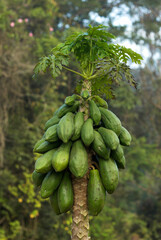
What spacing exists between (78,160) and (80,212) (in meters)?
0.25

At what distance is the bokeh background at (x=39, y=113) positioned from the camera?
672cm

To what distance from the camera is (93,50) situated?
5.03ft

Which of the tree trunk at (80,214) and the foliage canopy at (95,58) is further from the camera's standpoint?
the foliage canopy at (95,58)

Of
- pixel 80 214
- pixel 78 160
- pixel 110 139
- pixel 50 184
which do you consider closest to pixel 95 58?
pixel 110 139

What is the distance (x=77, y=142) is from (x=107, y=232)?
678 cm

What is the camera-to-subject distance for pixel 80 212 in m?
1.36

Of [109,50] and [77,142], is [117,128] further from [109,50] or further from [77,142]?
[109,50]

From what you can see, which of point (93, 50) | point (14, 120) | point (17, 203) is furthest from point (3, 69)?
point (93, 50)

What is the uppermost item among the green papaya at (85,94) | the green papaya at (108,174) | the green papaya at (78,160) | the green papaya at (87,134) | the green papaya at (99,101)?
the green papaya at (85,94)

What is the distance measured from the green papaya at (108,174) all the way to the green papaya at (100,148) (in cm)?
4

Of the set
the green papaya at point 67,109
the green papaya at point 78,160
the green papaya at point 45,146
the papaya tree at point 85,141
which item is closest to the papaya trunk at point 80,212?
the papaya tree at point 85,141

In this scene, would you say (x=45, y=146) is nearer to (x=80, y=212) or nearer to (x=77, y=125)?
(x=77, y=125)

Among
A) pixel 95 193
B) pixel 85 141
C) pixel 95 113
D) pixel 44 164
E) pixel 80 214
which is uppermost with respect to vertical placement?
pixel 95 113

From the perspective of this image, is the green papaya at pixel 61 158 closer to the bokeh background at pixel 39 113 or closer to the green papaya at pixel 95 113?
the green papaya at pixel 95 113
